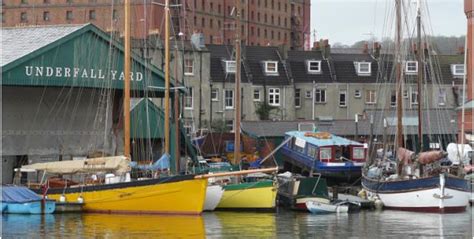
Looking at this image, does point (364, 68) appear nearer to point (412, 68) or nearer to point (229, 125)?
point (412, 68)

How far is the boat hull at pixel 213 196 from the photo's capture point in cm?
4928

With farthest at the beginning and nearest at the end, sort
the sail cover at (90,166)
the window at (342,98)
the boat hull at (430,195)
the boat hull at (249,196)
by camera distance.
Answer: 1. the window at (342,98)
2. the boat hull at (430,195)
3. the boat hull at (249,196)
4. the sail cover at (90,166)

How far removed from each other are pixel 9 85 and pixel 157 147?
49.9 ft

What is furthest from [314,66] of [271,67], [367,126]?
[367,126]

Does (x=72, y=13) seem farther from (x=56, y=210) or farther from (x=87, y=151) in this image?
(x=56, y=210)

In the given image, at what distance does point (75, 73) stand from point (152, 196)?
12488mm

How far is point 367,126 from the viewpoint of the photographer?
81062 mm

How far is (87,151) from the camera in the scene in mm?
58844

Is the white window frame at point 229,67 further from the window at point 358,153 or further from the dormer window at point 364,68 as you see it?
the window at point 358,153

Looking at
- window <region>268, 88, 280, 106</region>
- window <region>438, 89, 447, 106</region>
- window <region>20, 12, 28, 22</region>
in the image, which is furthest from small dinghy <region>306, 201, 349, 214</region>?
window <region>20, 12, 28, 22</region>

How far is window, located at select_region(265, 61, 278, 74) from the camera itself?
93.5 m

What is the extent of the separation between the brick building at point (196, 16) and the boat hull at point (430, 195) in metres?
62.0

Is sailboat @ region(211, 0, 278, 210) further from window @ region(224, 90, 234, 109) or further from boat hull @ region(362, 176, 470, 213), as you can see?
window @ region(224, 90, 234, 109)

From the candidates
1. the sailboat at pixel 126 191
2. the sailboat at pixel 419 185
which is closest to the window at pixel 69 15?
the sailboat at pixel 419 185
